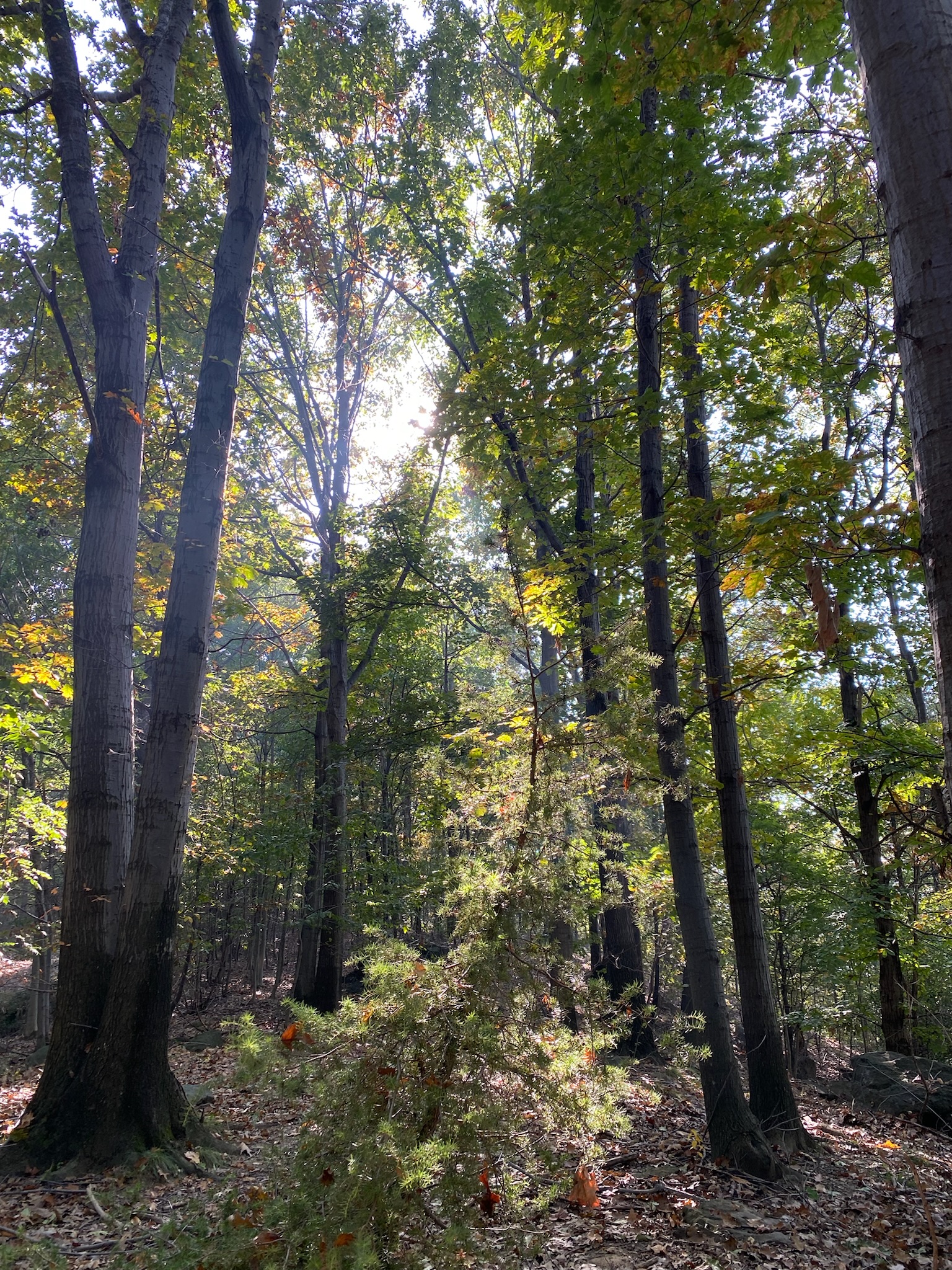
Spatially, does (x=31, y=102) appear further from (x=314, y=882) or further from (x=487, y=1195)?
(x=314, y=882)

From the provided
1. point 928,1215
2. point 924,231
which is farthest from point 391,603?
point 928,1215

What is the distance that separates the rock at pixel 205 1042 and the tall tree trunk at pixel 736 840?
803cm

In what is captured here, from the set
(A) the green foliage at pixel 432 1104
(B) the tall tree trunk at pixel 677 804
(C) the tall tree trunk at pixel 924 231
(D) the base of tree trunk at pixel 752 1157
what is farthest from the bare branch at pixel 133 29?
(D) the base of tree trunk at pixel 752 1157

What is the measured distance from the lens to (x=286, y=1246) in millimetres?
2166

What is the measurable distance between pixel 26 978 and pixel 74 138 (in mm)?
19777

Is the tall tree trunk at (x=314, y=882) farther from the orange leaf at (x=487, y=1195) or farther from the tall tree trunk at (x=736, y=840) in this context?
the orange leaf at (x=487, y=1195)

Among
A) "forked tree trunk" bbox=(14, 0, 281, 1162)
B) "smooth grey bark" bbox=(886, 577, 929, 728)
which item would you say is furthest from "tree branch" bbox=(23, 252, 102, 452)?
"smooth grey bark" bbox=(886, 577, 929, 728)

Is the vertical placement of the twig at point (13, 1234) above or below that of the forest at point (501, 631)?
below

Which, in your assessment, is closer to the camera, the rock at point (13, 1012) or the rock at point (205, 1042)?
the rock at point (205, 1042)

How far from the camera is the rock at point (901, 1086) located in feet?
24.0

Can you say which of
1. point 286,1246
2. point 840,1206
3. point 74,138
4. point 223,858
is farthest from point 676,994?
point 74,138

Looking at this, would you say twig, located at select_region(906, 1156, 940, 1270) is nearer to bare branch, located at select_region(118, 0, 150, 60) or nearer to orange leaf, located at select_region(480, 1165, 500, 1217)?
orange leaf, located at select_region(480, 1165, 500, 1217)

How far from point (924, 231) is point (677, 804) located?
4393 mm

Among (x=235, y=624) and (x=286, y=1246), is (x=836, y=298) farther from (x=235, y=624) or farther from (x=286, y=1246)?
(x=235, y=624)
